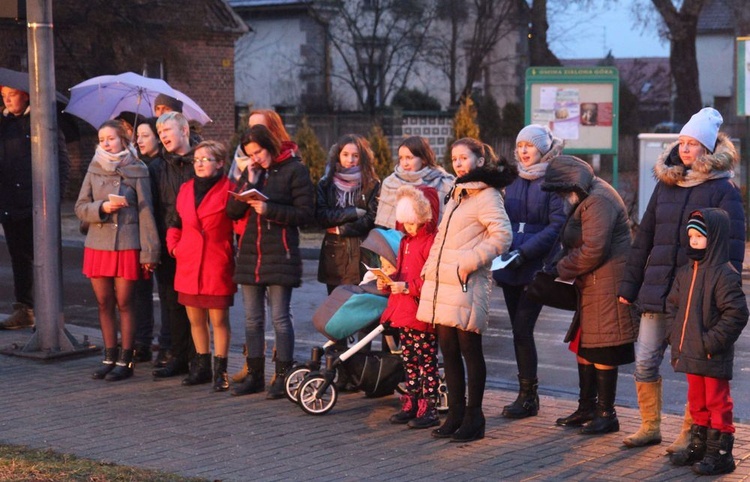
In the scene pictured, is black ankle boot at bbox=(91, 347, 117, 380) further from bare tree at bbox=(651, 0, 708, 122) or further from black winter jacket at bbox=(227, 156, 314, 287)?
bare tree at bbox=(651, 0, 708, 122)

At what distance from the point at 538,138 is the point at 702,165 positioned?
4.81ft

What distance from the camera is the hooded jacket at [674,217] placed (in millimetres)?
6156

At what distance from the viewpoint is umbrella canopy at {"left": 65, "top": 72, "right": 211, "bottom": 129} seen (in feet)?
32.0

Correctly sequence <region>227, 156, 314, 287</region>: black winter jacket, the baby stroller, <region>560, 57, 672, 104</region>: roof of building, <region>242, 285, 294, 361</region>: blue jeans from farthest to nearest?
1. <region>560, 57, 672, 104</region>: roof of building
2. <region>242, 285, 294, 361</region>: blue jeans
3. <region>227, 156, 314, 287</region>: black winter jacket
4. the baby stroller

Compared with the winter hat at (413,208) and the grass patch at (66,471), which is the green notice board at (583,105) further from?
the grass patch at (66,471)

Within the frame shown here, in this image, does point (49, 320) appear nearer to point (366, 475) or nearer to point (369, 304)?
point (369, 304)

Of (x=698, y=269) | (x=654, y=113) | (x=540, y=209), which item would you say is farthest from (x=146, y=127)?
(x=654, y=113)

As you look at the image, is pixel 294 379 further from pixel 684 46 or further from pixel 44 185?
pixel 684 46

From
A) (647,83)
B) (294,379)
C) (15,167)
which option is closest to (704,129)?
(294,379)

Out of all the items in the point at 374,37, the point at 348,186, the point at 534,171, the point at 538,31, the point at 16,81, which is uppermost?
the point at 374,37

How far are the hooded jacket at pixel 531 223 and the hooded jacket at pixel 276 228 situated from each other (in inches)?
53.9

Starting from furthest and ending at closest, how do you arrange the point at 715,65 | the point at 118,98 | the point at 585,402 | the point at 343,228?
1. the point at 715,65
2. the point at 118,98
3. the point at 343,228
4. the point at 585,402

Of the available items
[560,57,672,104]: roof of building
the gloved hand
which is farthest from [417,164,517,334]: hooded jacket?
[560,57,672,104]: roof of building

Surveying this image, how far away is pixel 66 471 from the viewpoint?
5945 mm
